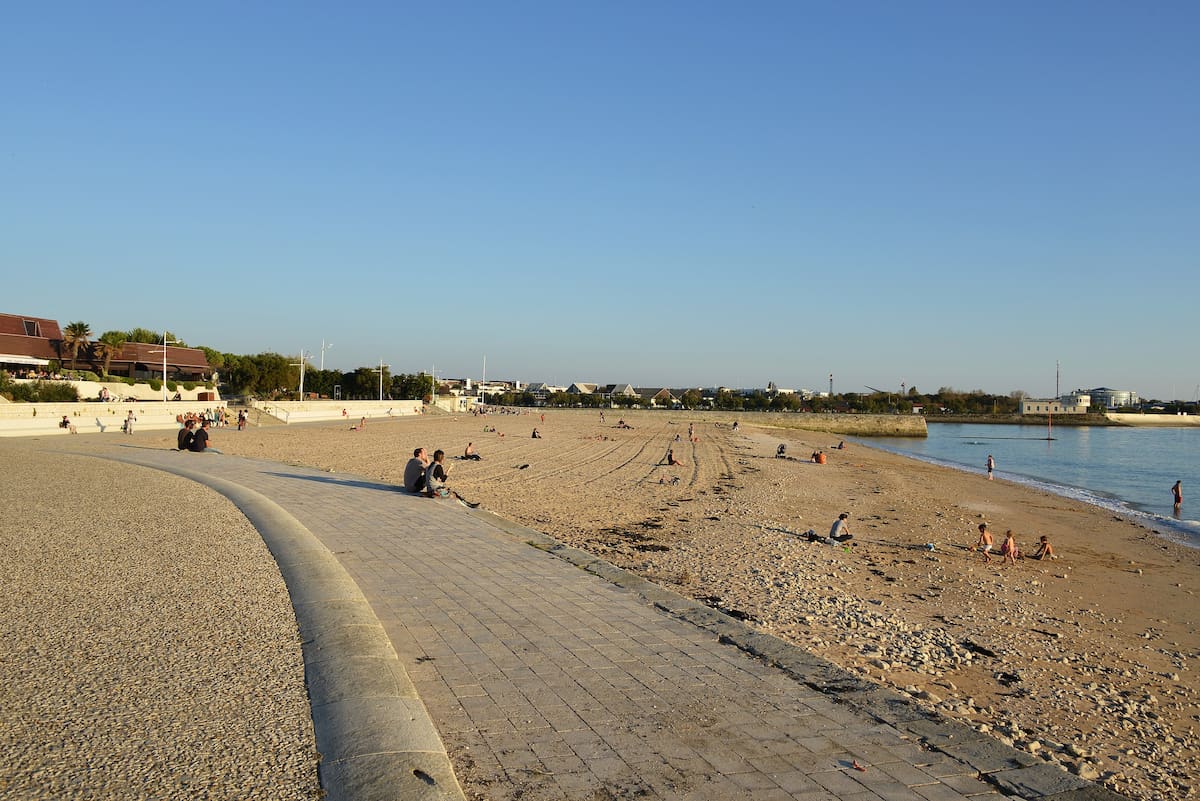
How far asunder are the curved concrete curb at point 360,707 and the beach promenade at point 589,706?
0.04ft

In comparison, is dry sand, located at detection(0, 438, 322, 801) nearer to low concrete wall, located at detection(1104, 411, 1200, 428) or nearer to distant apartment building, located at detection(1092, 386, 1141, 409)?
low concrete wall, located at detection(1104, 411, 1200, 428)

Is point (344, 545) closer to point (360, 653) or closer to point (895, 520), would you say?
point (360, 653)

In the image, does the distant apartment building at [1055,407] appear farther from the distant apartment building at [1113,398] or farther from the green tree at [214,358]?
the green tree at [214,358]

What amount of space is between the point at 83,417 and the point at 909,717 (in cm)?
3866

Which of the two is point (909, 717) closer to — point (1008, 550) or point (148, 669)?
point (148, 669)

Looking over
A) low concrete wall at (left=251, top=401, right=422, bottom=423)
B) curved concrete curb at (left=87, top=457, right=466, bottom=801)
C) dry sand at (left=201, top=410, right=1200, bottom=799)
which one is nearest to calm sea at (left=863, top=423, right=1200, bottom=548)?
dry sand at (left=201, top=410, right=1200, bottom=799)

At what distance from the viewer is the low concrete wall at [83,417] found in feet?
102

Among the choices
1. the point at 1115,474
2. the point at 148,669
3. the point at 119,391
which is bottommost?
the point at 1115,474

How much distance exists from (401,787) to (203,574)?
4.64 m

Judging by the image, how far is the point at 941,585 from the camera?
10703mm

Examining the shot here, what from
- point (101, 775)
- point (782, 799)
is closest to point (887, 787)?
point (782, 799)

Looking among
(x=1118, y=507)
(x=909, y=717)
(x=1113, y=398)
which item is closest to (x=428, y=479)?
(x=909, y=717)

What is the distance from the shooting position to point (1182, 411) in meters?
168

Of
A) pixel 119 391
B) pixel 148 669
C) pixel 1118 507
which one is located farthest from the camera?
pixel 119 391
